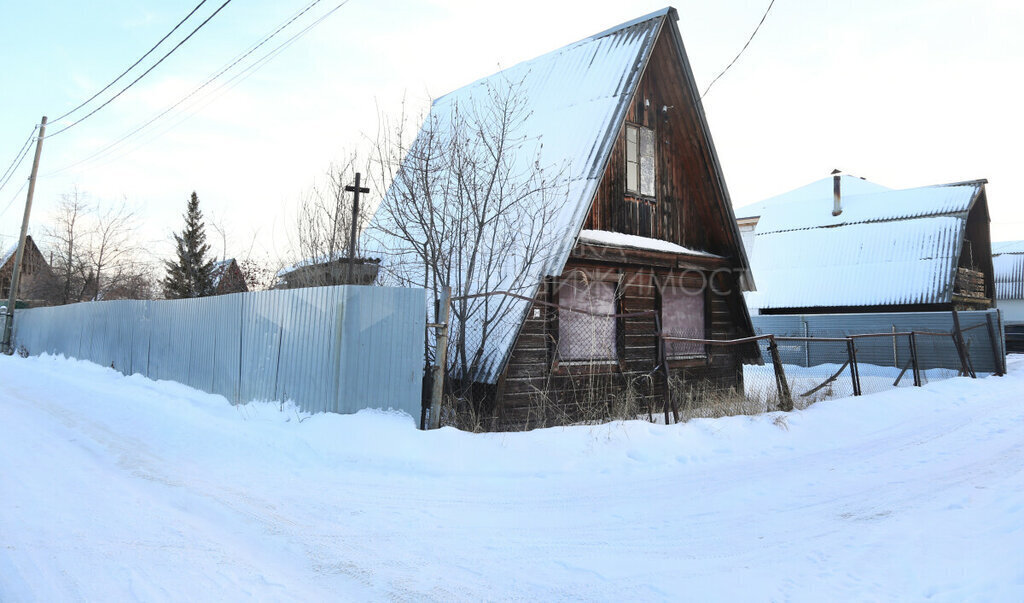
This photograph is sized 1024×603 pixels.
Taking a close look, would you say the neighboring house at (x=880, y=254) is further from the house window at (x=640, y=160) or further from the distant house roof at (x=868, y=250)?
the house window at (x=640, y=160)

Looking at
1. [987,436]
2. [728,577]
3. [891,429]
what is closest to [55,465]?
[728,577]

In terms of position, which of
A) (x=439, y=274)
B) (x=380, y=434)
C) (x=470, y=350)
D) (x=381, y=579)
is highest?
(x=439, y=274)

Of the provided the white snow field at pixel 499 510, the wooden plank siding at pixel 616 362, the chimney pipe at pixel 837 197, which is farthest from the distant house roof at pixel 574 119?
the chimney pipe at pixel 837 197

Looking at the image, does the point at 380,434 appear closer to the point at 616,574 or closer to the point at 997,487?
the point at 616,574

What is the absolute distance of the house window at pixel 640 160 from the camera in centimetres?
1180

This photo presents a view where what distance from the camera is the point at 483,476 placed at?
20.4 ft

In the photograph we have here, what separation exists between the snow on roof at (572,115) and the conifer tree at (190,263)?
2422 cm

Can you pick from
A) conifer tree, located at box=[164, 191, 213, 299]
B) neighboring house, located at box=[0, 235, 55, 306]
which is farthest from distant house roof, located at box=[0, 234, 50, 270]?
conifer tree, located at box=[164, 191, 213, 299]

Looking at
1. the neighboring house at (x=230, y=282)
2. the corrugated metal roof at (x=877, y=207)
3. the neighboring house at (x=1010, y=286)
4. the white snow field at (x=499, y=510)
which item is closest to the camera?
the white snow field at (x=499, y=510)

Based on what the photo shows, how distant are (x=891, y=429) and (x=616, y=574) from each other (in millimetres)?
7267

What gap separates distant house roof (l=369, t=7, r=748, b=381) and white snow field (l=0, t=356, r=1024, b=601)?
277cm

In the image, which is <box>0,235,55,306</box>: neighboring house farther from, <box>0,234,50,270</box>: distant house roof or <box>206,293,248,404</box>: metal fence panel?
<box>206,293,248,404</box>: metal fence panel

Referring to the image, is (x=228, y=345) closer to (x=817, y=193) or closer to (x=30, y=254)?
(x=817, y=193)

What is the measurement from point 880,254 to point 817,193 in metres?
11.1
